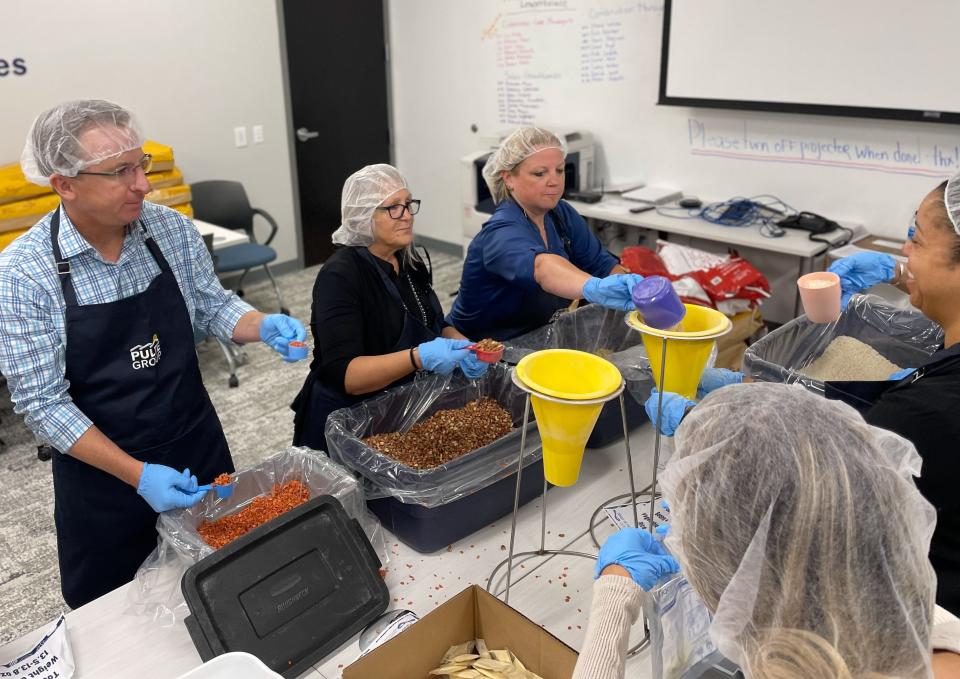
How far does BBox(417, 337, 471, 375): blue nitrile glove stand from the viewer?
5.64ft

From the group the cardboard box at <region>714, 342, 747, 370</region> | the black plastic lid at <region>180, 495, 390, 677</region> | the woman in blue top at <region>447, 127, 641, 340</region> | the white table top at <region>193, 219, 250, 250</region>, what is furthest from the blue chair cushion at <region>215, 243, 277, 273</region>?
the black plastic lid at <region>180, 495, 390, 677</region>

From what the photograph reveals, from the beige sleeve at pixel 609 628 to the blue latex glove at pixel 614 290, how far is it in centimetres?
82

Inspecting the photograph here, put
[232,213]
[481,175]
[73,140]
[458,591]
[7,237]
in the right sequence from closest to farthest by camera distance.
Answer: [458,591], [73,140], [7,237], [481,175], [232,213]

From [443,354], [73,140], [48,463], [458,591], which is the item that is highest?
[73,140]

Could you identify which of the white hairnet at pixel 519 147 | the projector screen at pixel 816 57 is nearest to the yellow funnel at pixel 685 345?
the white hairnet at pixel 519 147

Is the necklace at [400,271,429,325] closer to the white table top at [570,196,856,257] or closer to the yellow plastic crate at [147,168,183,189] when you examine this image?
the white table top at [570,196,856,257]

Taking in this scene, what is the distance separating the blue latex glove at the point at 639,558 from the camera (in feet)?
3.28

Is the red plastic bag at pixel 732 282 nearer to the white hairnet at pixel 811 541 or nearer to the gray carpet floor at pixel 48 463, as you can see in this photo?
the gray carpet floor at pixel 48 463

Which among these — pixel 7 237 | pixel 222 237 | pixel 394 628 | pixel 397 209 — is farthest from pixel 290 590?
pixel 7 237

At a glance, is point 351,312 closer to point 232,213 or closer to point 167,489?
point 167,489

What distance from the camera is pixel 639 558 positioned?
101cm

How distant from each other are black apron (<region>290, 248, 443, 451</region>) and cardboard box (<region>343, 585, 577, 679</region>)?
78 centimetres

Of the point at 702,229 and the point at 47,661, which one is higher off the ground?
the point at 702,229

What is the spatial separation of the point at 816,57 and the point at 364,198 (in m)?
2.51
